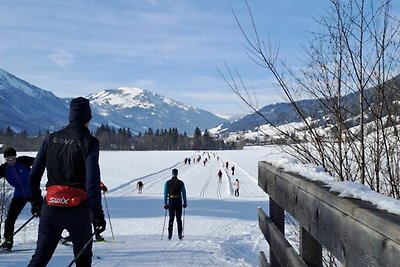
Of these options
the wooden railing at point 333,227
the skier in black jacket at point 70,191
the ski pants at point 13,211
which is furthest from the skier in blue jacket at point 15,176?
the wooden railing at point 333,227

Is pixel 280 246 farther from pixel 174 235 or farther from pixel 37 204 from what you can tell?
pixel 174 235

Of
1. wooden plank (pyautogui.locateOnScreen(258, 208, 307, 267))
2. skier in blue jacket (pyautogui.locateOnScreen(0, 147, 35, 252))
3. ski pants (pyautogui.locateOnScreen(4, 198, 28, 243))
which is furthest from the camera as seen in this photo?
ski pants (pyautogui.locateOnScreen(4, 198, 28, 243))

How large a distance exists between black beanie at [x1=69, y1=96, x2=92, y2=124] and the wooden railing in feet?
7.00

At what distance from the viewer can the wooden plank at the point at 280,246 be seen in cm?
213

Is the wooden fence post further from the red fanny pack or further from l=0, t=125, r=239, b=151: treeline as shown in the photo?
l=0, t=125, r=239, b=151: treeline

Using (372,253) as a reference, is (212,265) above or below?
below

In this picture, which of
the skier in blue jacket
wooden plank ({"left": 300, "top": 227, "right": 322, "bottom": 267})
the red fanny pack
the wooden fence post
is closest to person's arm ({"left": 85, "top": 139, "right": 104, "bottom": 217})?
the red fanny pack

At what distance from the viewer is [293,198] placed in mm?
2197

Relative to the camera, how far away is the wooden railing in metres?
1.13

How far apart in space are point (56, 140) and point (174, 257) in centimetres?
401

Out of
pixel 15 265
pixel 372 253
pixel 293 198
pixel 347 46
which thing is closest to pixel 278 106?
pixel 347 46

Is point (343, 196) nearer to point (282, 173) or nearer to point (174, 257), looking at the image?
point (282, 173)

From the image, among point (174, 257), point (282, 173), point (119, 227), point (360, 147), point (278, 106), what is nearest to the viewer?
point (282, 173)

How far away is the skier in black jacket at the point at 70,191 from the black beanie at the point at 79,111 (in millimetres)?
111
